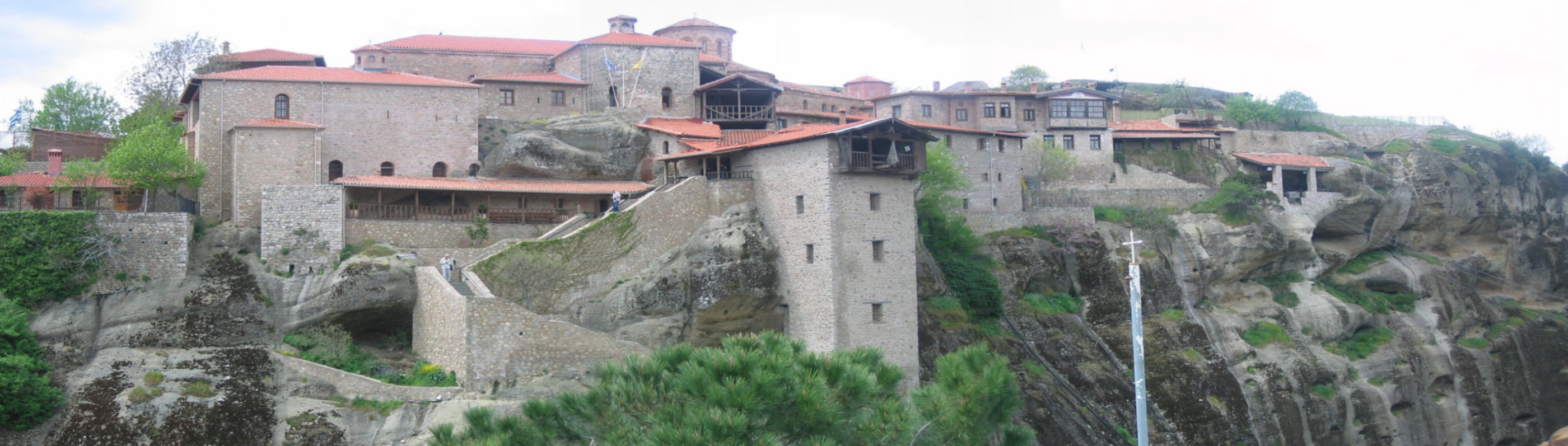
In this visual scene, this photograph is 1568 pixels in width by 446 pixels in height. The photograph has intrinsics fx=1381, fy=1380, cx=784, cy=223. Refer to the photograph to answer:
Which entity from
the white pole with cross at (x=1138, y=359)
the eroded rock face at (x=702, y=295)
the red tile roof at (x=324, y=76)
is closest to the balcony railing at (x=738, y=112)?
the red tile roof at (x=324, y=76)

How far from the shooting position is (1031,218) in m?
58.7

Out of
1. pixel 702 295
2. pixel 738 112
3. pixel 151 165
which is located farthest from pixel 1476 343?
pixel 151 165

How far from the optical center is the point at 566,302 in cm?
4391

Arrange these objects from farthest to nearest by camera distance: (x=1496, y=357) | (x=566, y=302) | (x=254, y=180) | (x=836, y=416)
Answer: (x=1496, y=357) → (x=254, y=180) → (x=566, y=302) → (x=836, y=416)

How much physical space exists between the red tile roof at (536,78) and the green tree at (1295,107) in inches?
1624

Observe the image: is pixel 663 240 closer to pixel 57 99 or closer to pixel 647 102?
pixel 647 102

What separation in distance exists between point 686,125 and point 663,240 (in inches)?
424

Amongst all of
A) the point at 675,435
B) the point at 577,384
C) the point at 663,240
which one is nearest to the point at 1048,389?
the point at 663,240

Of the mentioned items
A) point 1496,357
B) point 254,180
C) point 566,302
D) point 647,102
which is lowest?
point 1496,357

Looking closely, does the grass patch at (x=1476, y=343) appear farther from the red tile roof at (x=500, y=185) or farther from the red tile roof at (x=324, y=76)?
the red tile roof at (x=324, y=76)

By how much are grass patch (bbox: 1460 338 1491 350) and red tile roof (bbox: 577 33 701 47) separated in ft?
130

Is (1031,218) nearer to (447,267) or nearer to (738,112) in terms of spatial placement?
(738,112)

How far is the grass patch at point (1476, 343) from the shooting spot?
2630 inches

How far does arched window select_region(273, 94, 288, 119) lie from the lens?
50.7 m
